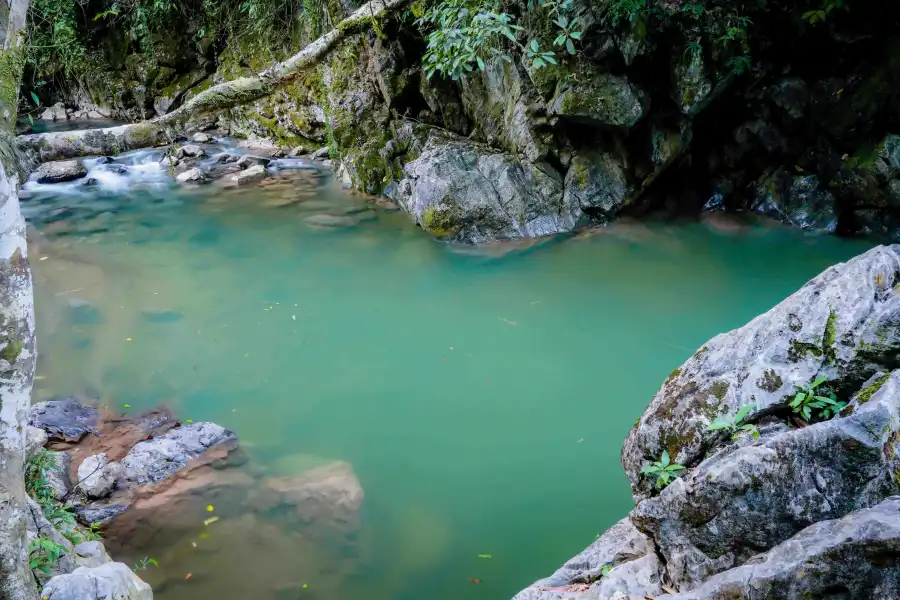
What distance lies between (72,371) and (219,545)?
3248 millimetres

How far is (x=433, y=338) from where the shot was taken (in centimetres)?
682

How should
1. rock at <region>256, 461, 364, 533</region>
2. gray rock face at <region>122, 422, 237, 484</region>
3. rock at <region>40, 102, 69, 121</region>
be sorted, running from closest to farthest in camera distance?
rock at <region>256, 461, 364, 533</region>
gray rock face at <region>122, 422, 237, 484</region>
rock at <region>40, 102, 69, 121</region>

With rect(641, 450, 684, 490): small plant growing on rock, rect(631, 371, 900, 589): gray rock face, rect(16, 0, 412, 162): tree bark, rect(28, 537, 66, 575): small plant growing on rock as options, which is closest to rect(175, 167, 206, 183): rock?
rect(16, 0, 412, 162): tree bark

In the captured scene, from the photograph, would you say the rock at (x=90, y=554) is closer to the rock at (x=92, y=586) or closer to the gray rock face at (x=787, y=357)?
the rock at (x=92, y=586)

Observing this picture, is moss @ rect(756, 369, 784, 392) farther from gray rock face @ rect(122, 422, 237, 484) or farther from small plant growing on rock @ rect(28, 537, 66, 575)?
gray rock face @ rect(122, 422, 237, 484)

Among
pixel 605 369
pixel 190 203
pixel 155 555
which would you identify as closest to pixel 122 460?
pixel 155 555

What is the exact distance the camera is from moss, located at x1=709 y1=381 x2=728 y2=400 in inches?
107

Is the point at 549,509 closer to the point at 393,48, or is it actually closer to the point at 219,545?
the point at 219,545

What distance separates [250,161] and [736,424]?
41.0 ft

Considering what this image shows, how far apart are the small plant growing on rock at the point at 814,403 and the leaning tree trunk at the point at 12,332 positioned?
3.05m

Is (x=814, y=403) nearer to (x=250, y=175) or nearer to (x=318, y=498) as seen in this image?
(x=318, y=498)

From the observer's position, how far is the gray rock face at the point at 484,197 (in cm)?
880

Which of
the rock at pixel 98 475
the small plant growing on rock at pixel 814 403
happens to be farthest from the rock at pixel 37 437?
the small plant growing on rock at pixel 814 403

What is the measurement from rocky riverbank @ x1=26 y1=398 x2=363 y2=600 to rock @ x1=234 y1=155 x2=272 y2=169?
8460 mm
